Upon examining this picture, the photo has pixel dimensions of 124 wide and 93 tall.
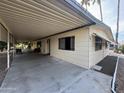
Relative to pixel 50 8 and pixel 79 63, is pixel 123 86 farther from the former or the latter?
pixel 50 8

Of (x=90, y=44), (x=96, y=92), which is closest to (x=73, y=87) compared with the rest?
(x=96, y=92)

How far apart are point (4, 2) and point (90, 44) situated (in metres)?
5.77

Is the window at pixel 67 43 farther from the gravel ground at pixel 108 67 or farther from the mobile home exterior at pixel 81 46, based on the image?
the gravel ground at pixel 108 67

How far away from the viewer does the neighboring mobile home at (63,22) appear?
381 centimetres

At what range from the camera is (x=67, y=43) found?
969 cm

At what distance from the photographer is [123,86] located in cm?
436

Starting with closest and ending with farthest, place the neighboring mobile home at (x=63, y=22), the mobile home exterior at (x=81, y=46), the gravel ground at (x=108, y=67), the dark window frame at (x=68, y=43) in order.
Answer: the neighboring mobile home at (x=63, y=22)
the gravel ground at (x=108, y=67)
the mobile home exterior at (x=81, y=46)
the dark window frame at (x=68, y=43)

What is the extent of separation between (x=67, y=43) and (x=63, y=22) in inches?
150

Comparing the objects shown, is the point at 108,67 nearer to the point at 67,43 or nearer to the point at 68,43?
the point at 68,43

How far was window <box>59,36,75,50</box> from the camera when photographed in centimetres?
876

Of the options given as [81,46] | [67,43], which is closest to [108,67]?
[81,46]

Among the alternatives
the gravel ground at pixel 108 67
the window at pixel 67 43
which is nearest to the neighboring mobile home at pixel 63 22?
the window at pixel 67 43

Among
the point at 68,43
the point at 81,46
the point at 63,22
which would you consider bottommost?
the point at 81,46

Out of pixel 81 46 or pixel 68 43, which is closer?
pixel 81 46
